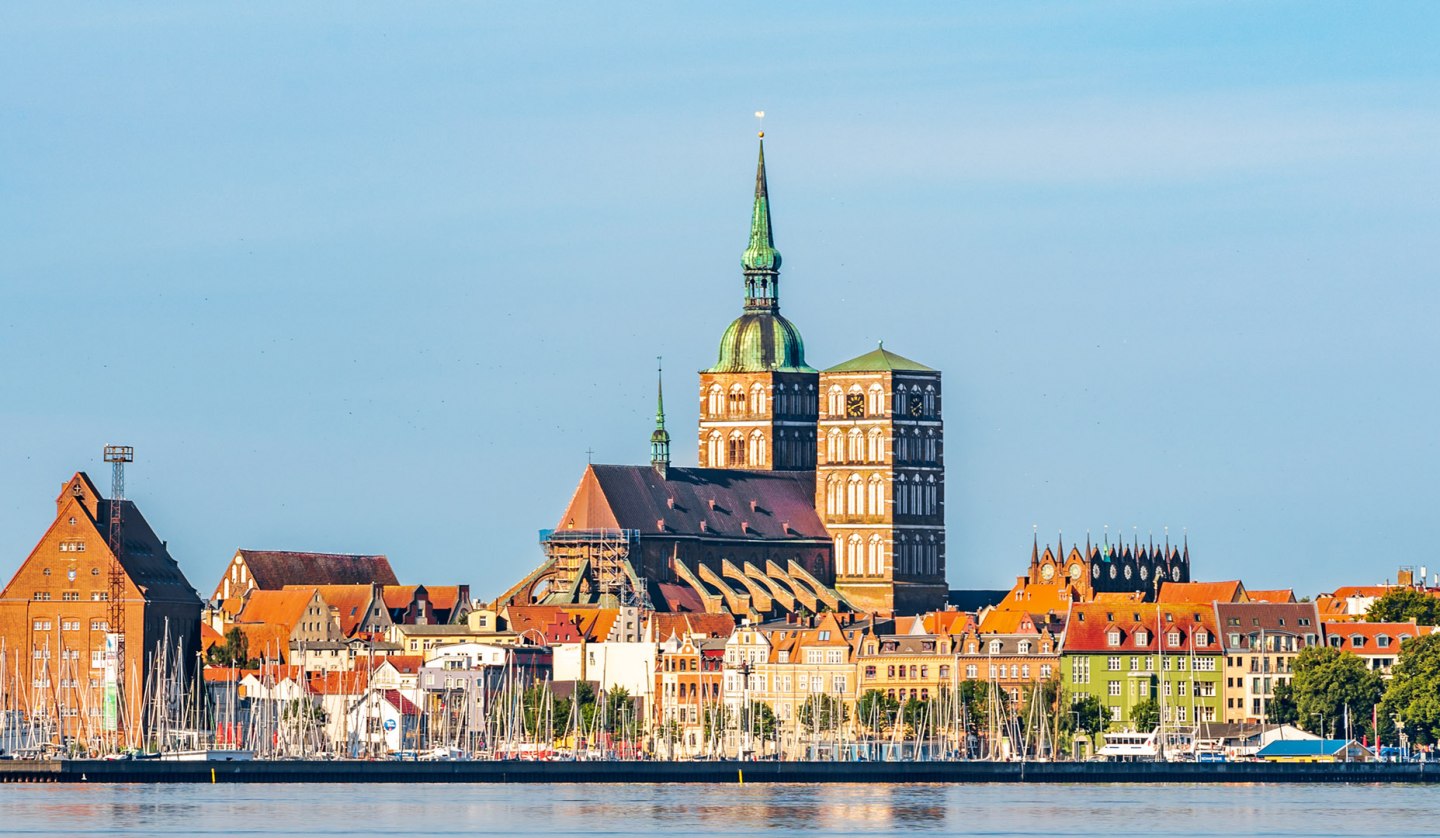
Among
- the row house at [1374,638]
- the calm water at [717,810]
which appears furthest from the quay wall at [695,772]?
the row house at [1374,638]

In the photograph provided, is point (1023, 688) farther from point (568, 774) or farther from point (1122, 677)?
point (568, 774)

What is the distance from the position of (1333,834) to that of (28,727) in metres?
65.9

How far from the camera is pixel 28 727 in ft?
612

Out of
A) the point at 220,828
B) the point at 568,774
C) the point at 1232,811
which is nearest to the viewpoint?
the point at 220,828

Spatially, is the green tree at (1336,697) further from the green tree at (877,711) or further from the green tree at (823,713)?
the green tree at (823,713)

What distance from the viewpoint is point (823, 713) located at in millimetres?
194125

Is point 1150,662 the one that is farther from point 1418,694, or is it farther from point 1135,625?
point 1418,694

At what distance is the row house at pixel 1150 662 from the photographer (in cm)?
18912

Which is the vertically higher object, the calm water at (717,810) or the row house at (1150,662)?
the row house at (1150,662)

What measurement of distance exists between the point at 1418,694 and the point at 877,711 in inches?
901

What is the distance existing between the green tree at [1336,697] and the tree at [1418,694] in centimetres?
76

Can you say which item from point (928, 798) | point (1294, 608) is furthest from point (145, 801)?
point (1294, 608)

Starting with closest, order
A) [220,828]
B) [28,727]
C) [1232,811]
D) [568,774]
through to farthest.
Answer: [220,828] < [1232,811] < [568,774] < [28,727]

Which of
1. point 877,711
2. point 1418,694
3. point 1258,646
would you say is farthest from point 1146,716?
point 1418,694
